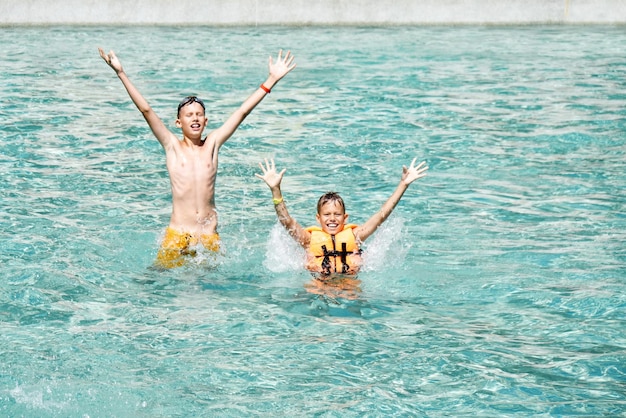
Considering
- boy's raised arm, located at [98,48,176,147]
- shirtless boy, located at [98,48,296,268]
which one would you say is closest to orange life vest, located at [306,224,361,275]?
shirtless boy, located at [98,48,296,268]

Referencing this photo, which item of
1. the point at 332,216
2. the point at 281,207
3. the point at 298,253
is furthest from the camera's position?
the point at 298,253

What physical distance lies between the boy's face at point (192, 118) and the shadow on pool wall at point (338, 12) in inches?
582

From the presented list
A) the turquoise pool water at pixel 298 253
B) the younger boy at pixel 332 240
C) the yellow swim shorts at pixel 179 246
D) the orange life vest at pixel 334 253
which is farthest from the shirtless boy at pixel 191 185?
the orange life vest at pixel 334 253

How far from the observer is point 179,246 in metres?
7.34

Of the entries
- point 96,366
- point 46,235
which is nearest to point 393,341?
point 96,366

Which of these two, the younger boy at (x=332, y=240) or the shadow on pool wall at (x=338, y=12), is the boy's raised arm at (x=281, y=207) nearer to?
the younger boy at (x=332, y=240)

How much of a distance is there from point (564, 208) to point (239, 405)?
477cm

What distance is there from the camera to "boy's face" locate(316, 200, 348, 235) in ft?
23.5

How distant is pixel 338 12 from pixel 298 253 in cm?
1503

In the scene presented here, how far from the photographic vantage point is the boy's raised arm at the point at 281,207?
6.76 meters

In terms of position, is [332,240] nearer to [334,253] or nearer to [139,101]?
[334,253]

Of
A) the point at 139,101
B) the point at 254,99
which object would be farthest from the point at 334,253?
the point at 139,101

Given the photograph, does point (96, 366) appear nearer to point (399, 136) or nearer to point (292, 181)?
point (292, 181)

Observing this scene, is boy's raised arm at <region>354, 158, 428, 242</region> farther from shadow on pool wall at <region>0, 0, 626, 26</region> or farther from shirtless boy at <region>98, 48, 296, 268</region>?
shadow on pool wall at <region>0, 0, 626, 26</region>
